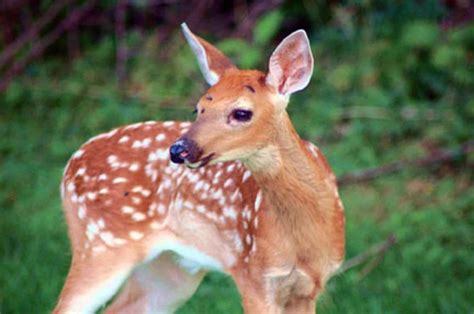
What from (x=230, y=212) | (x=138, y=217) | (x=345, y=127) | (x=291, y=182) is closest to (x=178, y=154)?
(x=291, y=182)

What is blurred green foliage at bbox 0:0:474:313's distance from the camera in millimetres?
7605

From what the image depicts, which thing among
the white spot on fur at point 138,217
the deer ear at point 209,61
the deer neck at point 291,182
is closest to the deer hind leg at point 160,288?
the white spot on fur at point 138,217

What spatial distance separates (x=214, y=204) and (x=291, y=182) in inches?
21.3

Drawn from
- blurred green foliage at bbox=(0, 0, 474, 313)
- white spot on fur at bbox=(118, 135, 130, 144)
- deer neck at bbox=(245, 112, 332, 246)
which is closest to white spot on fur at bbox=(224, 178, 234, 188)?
deer neck at bbox=(245, 112, 332, 246)

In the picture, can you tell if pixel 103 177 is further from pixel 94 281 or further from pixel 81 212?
pixel 94 281

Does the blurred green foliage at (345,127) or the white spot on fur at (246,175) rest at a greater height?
the white spot on fur at (246,175)

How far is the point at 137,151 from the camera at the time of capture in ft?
20.4

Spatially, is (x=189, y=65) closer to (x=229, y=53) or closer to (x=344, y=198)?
(x=229, y=53)

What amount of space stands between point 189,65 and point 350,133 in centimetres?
167

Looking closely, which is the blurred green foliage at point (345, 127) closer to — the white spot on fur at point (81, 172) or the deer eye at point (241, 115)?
the white spot on fur at point (81, 172)

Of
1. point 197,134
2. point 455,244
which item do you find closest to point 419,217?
point 455,244

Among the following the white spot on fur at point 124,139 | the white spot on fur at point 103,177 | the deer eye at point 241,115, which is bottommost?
the white spot on fur at point 103,177

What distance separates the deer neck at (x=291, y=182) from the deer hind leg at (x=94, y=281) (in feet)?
2.64

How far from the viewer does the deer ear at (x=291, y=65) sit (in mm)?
5500
